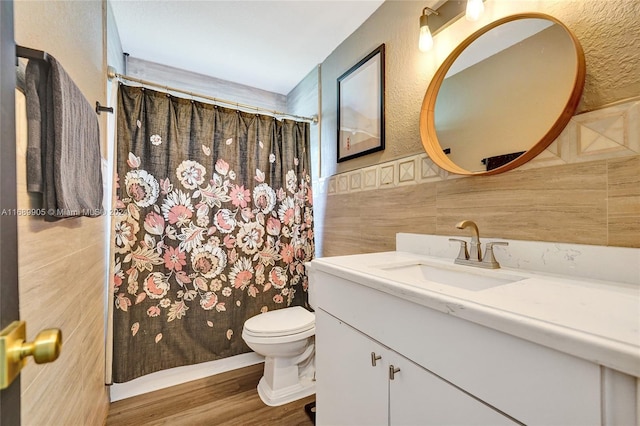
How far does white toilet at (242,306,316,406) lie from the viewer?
1547mm

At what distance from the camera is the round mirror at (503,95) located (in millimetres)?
839

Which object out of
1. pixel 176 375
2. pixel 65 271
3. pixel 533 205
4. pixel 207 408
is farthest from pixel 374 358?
pixel 176 375

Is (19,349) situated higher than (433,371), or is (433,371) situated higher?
(19,349)

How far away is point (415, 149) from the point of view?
1.32m

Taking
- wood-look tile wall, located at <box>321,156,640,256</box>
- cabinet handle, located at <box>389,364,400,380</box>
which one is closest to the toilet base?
wood-look tile wall, located at <box>321,156,640,256</box>

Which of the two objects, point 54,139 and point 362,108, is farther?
point 362,108

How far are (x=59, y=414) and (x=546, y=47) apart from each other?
75.4 inches

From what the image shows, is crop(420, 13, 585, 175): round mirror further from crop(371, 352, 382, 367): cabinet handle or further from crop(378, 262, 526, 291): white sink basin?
crop(371, 352, 382, 367): cabinet handle

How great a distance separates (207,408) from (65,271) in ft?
3.85

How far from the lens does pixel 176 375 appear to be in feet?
5.87

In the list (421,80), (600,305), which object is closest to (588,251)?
(600,305)

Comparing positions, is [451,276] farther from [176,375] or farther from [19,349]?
[176,375]

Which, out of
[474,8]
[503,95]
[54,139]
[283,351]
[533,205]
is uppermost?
[474,8]

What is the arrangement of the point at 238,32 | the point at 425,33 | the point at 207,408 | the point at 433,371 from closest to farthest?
1. the point at 433,371
2. the point at 425,33
3. the point at 207,408
4. the point at 238,32
